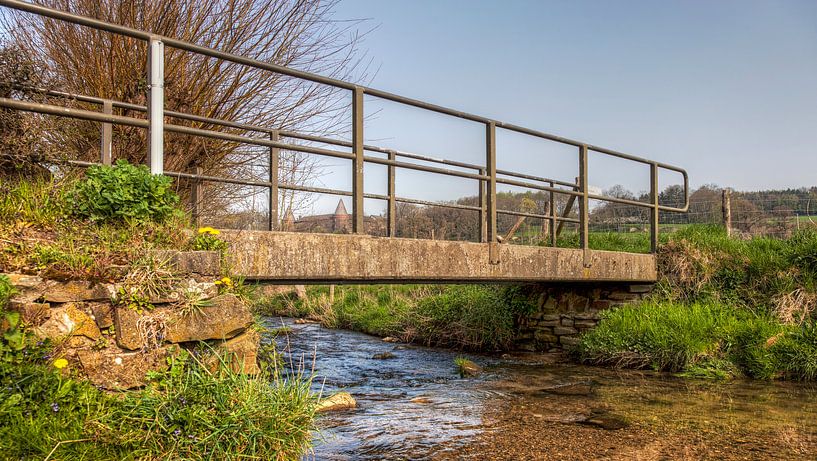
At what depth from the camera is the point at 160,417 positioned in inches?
138

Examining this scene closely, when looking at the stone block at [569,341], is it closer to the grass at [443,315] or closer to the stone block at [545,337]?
the stone block at [545,337]

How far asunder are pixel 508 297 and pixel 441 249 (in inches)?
198

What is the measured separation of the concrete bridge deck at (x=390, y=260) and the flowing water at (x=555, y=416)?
706 millimetres

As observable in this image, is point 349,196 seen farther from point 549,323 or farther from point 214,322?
point 549,323

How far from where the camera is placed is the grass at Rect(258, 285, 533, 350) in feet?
36.8

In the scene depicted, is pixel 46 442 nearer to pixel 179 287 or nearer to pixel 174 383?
pixel 174 383

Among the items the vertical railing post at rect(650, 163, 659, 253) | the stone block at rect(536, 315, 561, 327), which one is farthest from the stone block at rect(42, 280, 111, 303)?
the vertical railing post at rect(650, 163, 659, 253)

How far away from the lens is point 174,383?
376 cm

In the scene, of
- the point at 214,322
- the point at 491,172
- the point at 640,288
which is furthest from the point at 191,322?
the point at 640,288

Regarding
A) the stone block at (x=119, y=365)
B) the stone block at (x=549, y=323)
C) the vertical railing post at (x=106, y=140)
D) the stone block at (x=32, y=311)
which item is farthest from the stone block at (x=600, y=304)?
the stone block at (x=32, y=311)

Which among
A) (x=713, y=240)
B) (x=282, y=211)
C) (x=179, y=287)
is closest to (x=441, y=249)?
(x=179, y=287)

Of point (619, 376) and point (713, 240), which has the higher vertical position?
point (713, 240)

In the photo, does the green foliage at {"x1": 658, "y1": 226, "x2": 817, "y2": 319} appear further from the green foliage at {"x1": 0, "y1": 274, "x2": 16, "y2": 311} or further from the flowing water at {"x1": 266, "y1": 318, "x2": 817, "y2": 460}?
the green foliage at {"x1": 0, "y1": 274, "x2": 16, "y2": 311}

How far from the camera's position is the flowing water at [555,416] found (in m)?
5.07
